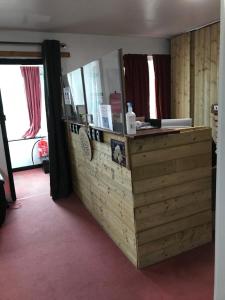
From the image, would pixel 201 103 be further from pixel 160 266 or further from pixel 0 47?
pixel 0 47

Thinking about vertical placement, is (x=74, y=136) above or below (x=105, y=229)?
above

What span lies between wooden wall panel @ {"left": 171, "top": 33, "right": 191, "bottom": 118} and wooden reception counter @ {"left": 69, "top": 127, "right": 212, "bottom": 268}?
2.34 meters

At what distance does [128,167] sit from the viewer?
191 cm

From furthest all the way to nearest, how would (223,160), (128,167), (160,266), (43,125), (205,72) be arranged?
(43,125) < (205,72) < (160,266) < (128,167) < (223,160)

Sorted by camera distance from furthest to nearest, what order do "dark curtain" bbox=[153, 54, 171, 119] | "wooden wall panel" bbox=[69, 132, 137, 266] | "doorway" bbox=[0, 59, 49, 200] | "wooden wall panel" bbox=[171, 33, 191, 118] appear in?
"doorway" bbox=[0, 59, 49, 200] → "dark curtain" bbox=[153, 54, 171, 119] → "wooden wall panel" bbox=[171, 33, 191, 118] → "wooden wall panel" bbox=[69, 132, 137, 266]


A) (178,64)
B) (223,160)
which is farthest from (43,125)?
(223,160)

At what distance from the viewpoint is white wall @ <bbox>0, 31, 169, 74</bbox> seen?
138 inches

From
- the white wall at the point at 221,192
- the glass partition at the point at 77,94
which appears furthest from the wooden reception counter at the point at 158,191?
the white wall at the point at 221,192

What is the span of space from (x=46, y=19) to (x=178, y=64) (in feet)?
7.85

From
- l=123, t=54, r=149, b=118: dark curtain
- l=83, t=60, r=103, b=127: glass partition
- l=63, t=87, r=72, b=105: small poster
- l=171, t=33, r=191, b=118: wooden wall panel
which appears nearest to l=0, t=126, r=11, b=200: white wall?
l=63, t=87, r=72, b=105: small poster

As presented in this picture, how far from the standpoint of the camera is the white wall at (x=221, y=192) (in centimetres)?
73

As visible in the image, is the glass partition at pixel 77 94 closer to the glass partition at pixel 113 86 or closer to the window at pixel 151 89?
the glass partition at pixel 113 86

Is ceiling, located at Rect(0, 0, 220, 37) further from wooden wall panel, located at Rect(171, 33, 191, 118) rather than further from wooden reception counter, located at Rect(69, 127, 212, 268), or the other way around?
wooden reception counter, located at Rect(69, 127, 212, 268)

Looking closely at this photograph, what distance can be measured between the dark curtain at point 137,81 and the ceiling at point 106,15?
21.2 inches
